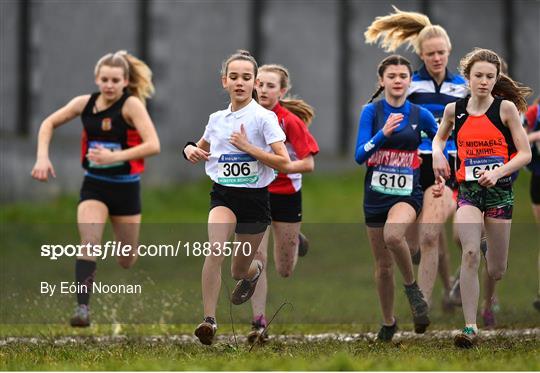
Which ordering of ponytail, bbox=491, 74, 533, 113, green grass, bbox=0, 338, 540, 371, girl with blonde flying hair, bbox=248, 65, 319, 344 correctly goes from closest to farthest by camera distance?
1. green grass, bbox=0, 338, 540, 371
2. ponytail, bbox=491, 74, 533, 113
3. girl with blonde flying hair, bbox=248, 65, 319, 344

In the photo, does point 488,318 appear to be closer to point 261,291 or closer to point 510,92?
point 261,291

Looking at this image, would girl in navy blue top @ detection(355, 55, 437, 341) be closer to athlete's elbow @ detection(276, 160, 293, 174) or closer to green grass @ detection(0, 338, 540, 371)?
green grass @ detection(0, 338, 540, 371)

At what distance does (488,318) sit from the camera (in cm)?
1068

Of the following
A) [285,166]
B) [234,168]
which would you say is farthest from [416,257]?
[234,168]

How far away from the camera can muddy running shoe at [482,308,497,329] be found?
1066cm

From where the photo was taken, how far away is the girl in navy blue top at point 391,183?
9547 millimetres

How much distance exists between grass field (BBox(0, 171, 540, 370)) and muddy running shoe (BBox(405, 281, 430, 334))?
13 centimetres

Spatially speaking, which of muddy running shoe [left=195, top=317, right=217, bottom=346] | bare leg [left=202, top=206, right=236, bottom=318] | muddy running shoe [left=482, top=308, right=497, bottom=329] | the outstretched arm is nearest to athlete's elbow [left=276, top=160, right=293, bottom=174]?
bare leg [left=202, top=206, right=236, bottom=318]

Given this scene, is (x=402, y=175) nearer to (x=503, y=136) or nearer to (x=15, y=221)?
(x=503, y=136)

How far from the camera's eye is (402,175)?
31.4 ft

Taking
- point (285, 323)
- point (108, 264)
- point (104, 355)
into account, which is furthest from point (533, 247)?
point (104, 355)

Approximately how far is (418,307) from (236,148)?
196 centimetres

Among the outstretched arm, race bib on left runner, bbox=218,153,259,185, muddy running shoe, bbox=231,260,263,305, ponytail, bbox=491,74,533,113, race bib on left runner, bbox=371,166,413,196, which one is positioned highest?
ponytail, bbox=491,74,533,113

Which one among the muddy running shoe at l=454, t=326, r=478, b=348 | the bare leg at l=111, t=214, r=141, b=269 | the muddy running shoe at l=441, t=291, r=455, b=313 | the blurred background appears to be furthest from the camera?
the blurred background
